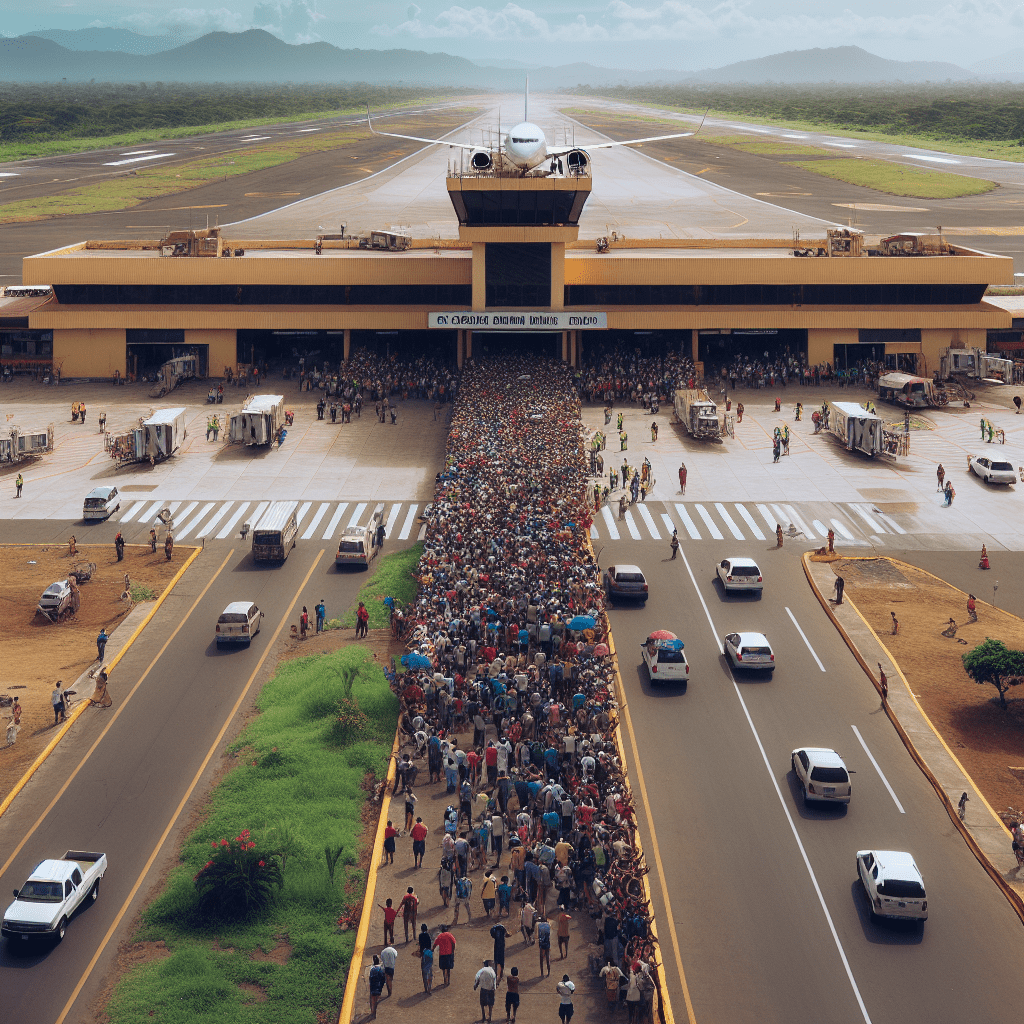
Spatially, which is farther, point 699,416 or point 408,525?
point 699,416

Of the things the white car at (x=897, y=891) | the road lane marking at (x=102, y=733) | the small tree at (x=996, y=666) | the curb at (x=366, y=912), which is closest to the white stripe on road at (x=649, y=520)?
the small tree at (x=996, y=666)

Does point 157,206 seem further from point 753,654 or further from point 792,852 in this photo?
point 792,852

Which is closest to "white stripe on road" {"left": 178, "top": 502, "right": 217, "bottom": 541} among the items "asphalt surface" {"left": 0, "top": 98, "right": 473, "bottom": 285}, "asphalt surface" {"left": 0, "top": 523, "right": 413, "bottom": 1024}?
"asphalt surface" {"left": 0, "top": 523, "right": 413, "bottom": 1024}

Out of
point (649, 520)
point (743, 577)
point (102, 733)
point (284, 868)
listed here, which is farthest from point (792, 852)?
point (649, 520)

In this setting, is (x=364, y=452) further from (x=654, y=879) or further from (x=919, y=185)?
(x=919, y=185)

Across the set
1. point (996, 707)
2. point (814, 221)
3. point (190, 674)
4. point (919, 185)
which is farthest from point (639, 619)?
point (919, 185)

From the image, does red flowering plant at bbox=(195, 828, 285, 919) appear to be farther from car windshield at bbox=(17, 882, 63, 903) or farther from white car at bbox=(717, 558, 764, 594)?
white car at bbox=(717, 558, 764, 594)

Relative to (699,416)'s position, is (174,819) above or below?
below
